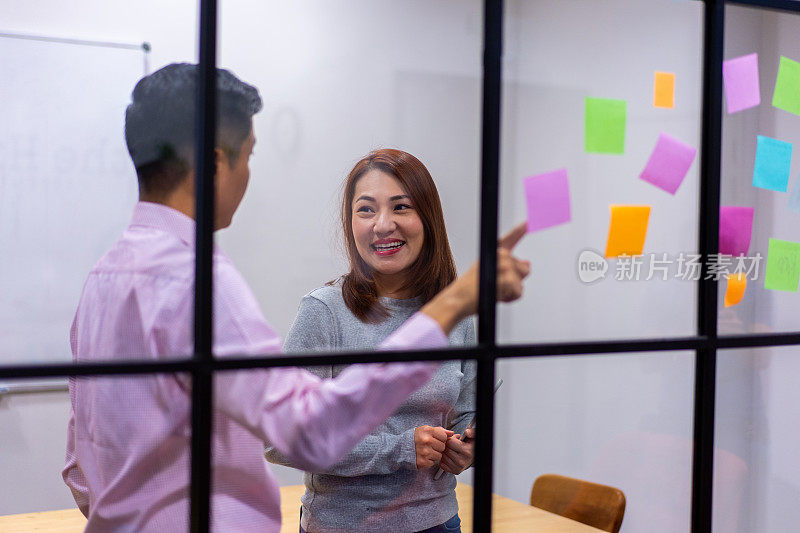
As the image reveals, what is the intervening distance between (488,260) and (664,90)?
43cm

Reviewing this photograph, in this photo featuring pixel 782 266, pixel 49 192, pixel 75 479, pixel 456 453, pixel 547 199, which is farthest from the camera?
pixel 782 266

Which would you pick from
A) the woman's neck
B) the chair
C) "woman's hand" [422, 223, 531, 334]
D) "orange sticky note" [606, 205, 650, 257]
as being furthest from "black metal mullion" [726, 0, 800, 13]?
the chair

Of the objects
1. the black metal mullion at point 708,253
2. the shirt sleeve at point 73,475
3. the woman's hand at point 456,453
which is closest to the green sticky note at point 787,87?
the black metal mullion at point 708,253

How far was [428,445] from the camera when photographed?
1289mm

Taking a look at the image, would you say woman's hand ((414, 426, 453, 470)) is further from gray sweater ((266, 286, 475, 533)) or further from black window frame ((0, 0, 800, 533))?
black window frame ((0, 0, 800, 533))

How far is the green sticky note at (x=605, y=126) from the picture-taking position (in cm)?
123

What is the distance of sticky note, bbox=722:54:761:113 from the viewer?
133 centimetres

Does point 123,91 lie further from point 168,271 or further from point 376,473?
point 376,473

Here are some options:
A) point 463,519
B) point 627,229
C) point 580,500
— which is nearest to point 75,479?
point 463,519

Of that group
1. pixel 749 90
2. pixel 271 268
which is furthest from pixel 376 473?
pixel 749 90

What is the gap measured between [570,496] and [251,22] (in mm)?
895

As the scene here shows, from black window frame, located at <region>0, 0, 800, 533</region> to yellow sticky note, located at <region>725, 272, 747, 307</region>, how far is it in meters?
0.05

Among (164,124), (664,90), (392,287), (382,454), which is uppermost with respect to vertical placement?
(664,90)

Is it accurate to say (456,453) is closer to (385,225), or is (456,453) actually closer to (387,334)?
(387,334)
